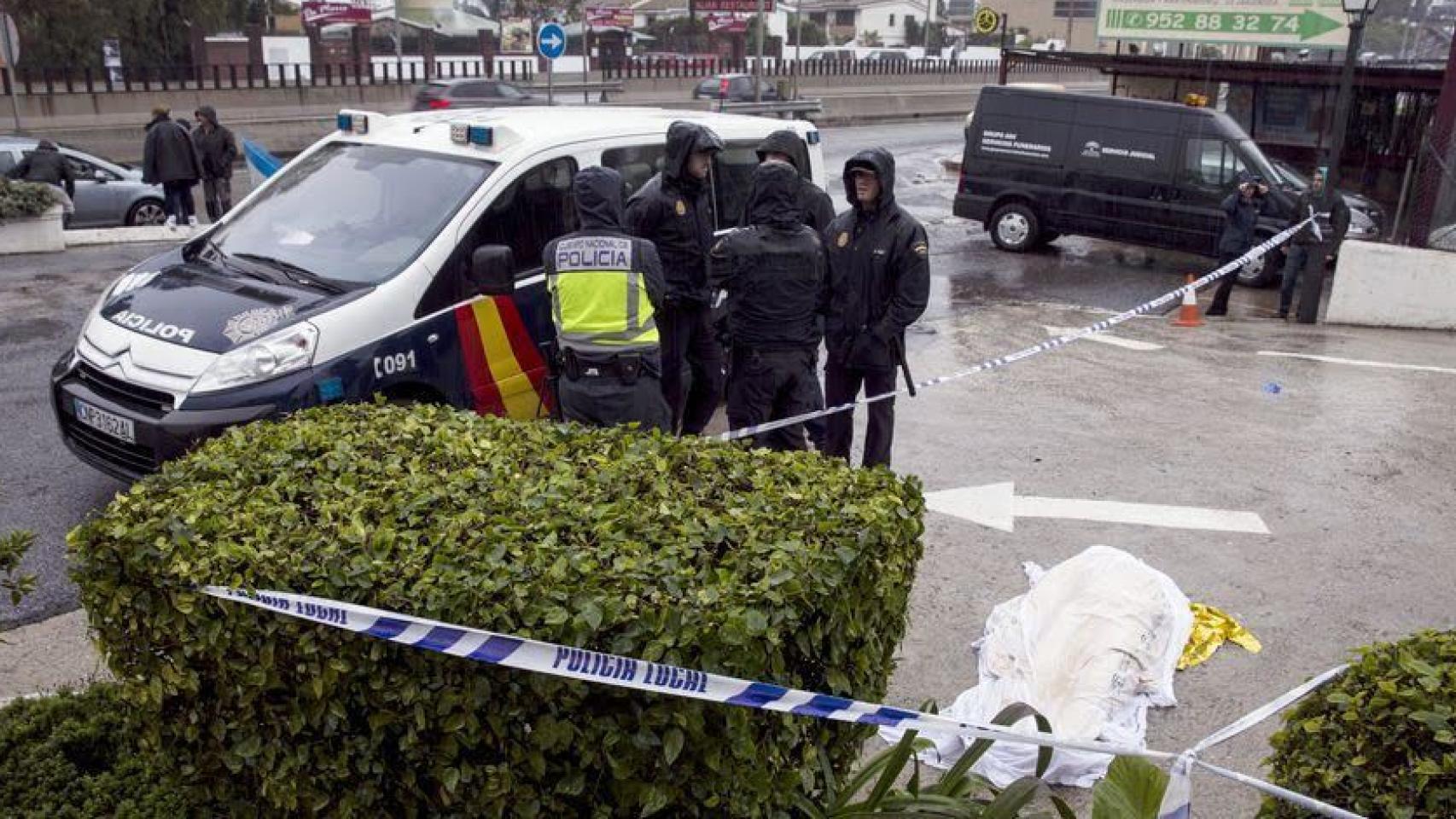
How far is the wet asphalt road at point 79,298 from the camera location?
663 centimetres

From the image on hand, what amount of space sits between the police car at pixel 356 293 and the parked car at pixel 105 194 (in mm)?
10206

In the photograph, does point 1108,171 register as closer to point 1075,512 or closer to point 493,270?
point 1075,512

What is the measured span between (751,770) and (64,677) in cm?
Result: 320

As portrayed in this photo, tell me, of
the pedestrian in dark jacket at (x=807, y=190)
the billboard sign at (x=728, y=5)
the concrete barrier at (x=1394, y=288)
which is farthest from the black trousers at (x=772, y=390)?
the billboard sign at (x=728, y=5)

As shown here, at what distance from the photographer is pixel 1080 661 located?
4.86 m

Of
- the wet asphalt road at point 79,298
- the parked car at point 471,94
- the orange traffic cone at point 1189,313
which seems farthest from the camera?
the parked car at point 471,94

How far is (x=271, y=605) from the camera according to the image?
3.11 meters

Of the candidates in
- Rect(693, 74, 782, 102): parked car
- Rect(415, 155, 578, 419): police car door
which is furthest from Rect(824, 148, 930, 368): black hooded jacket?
Rect(693, 74, 782, 102): parked car

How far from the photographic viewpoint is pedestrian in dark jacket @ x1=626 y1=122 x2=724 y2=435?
7.23 meters

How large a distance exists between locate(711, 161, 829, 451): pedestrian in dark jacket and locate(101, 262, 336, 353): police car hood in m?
2.11

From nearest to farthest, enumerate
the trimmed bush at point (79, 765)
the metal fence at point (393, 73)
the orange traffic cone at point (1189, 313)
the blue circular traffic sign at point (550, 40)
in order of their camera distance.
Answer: the trimmed bush at point (79, 765) < the orange traffic cone at point (1189, 313) < the blue circular traffic sign at point (550, 40) < the metal fence at point (393, 73)

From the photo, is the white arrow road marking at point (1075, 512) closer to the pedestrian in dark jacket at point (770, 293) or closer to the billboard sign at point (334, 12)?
the pedestrian in dark jacket at point (770, 293)

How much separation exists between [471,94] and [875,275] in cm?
2329

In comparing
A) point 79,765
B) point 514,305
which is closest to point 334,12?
point 514,305
